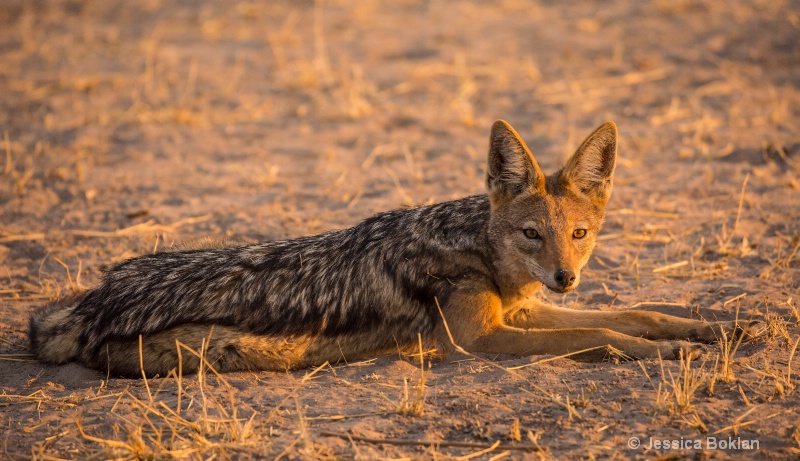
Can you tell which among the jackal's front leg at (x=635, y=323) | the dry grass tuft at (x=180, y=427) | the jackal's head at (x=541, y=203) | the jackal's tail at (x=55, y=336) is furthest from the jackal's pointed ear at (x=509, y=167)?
the jackal's tail at (x=55, y=336)

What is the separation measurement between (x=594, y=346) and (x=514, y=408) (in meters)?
0.93

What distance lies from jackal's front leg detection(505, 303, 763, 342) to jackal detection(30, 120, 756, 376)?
0.01 meters

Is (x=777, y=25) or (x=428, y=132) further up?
(x=777, y=25)

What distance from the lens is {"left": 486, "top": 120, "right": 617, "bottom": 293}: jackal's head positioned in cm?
584

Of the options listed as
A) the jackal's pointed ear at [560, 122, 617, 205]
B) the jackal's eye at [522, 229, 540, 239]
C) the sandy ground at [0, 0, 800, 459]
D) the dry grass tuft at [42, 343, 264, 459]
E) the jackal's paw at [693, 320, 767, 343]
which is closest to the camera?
the dry grass tuft at [42, 343, 264, 459]

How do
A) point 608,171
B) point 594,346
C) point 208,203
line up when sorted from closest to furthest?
point 594,346, point 608,171, point 208,203

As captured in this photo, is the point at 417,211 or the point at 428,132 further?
the point at 428,132

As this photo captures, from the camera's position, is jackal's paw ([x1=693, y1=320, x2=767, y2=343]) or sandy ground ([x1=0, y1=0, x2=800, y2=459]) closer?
sandy ground ([x1=0, y1=0, x2=800, y2=459])

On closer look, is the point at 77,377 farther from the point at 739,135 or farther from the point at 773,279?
the point at 739,135

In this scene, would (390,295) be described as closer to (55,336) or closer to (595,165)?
(595,165)

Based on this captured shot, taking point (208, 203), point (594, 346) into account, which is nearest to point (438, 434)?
point (594, 346)

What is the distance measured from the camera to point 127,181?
1011cm

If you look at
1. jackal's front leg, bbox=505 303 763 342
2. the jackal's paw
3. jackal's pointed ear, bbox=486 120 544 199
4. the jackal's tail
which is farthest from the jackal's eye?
the jackal's tail

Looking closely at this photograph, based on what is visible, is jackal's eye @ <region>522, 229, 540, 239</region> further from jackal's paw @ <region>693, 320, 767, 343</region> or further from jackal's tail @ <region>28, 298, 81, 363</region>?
A: jackal's tail @ <region>28, 298, 81, 363</region>
